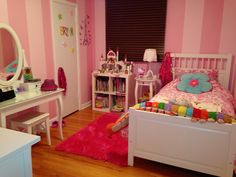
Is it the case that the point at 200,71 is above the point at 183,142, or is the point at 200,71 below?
above

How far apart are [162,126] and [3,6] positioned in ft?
7.53

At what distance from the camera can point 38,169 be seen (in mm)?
2186

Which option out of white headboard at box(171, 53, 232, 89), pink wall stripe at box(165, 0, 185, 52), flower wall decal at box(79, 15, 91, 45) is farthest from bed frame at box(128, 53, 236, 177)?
flower wall decal at box(79, 15, 91, 45)

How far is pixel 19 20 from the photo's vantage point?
265 centimetres

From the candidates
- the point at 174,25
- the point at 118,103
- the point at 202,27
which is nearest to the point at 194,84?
the point at 202,27

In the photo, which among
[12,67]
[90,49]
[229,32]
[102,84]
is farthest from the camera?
[90,49]

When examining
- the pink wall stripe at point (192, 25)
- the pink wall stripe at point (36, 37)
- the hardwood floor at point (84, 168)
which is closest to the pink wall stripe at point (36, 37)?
the pink wall stripe at point (36, 37)

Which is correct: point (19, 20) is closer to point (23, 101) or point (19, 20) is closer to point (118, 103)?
point (23, 101)

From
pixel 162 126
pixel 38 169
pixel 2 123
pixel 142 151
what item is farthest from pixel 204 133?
pixel 2 123

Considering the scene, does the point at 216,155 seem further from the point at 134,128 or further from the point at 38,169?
the point at 38,169

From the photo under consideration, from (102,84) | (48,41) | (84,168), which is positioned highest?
(48,41)

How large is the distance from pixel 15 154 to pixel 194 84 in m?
2.77

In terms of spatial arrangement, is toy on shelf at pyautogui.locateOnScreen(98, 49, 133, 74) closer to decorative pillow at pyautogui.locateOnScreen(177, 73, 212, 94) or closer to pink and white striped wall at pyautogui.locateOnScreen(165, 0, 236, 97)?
pink and white striped wall at pyautogui.locateOnScreen(165, 0, 236, 97)

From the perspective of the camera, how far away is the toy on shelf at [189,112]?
179 cm
